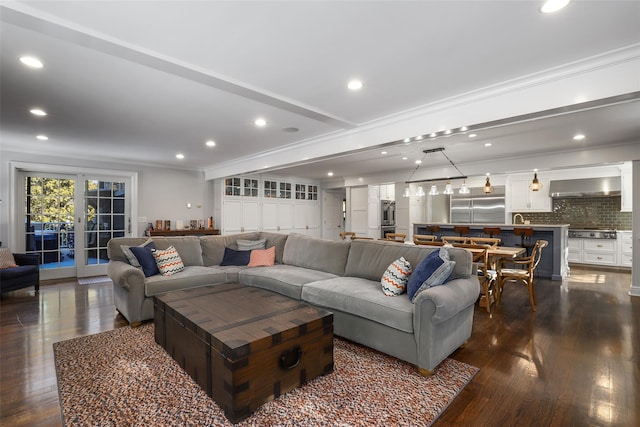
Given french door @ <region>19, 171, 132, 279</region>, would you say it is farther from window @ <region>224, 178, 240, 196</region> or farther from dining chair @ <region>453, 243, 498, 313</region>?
dining chair @ <region>453, 243, 498, 313</region>

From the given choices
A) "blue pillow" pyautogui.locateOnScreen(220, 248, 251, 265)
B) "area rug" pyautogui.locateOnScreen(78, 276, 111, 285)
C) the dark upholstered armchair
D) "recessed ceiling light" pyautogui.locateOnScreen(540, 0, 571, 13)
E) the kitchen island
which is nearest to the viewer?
"recessed ceiling light" pyautogui.locateOnScreen(540, 0, 571, 13)

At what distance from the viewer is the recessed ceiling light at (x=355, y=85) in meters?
2.76

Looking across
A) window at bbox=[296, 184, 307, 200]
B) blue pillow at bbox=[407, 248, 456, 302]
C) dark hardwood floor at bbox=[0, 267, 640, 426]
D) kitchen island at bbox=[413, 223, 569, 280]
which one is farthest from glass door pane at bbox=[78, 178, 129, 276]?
kitchen island at bbox=[413, 223, 569, 280]

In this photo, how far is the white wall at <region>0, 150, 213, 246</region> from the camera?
5285 mm

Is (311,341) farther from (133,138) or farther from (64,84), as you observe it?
(133,138)

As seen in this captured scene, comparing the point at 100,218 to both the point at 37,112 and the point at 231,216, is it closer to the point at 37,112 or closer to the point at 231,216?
the point at 231,216

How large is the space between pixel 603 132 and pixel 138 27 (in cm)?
544

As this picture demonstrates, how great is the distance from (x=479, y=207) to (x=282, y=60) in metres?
7.99

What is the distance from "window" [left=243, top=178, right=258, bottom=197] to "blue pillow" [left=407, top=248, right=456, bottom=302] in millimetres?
5915

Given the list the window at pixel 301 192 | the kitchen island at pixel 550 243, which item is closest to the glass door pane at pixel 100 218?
the window at pixel 301 192

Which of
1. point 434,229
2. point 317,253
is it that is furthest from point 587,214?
point 317,253

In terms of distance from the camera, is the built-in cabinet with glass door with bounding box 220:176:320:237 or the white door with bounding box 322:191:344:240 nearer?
the built-in cabinet with glass door with bounding box 220:176:320:237

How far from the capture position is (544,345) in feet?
9.61

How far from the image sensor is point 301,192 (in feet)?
30.7
